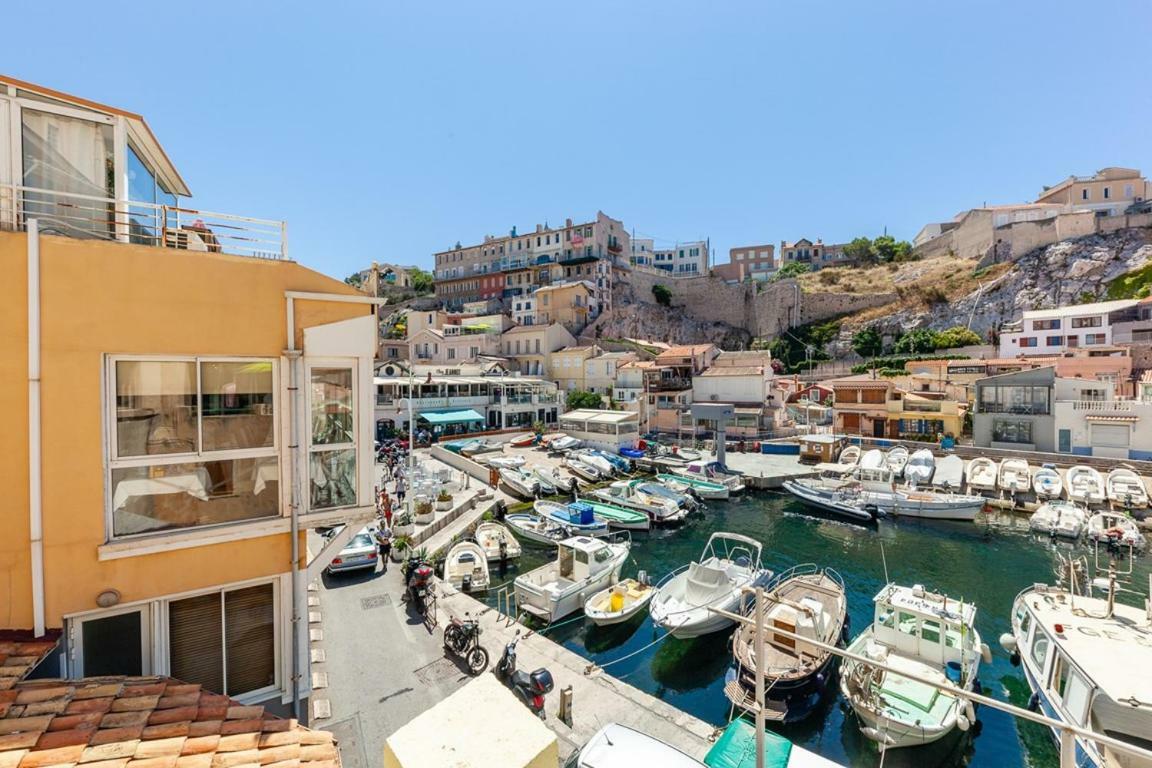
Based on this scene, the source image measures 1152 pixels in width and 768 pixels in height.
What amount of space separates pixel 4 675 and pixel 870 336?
6901cm

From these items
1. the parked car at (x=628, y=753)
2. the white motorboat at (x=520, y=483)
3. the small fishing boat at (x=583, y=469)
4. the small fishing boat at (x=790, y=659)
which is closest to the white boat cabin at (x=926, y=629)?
the small fishing boat at (x=790, y=659)

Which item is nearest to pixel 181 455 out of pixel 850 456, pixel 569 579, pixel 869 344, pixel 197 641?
pixel 197 641

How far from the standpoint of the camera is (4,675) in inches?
133

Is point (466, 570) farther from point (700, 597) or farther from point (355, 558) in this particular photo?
point (700, 597)

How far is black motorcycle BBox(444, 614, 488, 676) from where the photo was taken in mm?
9664

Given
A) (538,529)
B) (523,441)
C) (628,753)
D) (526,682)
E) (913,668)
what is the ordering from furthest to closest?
(523,441) → (538,529) → (913,668) → (526,682) → (628,753)

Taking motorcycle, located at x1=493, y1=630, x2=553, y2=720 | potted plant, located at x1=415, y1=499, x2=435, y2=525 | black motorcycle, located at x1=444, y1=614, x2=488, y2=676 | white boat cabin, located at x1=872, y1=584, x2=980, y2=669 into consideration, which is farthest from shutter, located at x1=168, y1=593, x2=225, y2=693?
potted plant, located at x1=415, y1=499, x2=435, y2=525

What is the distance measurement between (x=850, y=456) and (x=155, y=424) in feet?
121

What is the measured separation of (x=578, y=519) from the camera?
21.4 meters

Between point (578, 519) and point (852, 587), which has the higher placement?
point (578, 519)

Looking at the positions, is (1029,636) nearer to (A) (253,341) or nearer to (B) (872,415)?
(A) (253,341)

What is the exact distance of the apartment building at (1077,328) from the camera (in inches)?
1654

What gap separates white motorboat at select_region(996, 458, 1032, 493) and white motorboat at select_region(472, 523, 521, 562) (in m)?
26.9

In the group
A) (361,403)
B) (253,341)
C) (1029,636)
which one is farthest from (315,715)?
(1029,636)
